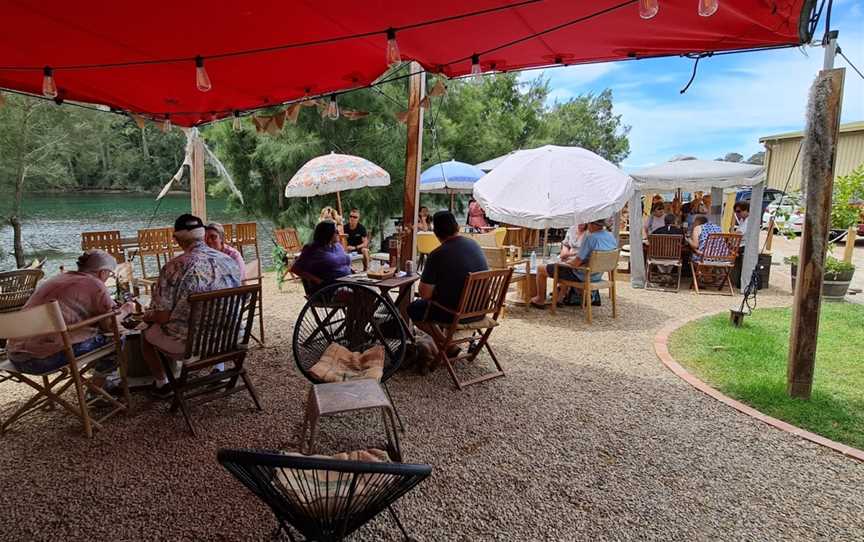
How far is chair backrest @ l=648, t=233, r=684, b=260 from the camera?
7.38 meters

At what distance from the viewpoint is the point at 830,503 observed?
7.62ft

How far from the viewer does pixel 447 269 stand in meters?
3.67

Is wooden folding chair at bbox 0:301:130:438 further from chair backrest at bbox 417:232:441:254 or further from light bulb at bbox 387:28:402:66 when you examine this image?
chair backrest at bbox 417:232:441:254

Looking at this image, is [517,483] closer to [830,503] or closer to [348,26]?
[830,503]

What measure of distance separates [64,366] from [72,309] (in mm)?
346

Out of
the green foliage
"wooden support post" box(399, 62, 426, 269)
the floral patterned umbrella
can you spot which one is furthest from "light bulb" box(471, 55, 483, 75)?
the green foliage

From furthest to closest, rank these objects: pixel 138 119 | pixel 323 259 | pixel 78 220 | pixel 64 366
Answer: pixel 78 220 → pixel 138 119 → pixel 323 259 → pixel 64 366

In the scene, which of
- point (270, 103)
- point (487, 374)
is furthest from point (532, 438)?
point (270, 103)

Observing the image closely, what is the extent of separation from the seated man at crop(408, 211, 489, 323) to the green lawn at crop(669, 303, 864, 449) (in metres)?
2.15

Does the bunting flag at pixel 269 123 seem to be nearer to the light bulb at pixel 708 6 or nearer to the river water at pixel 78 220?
the light bulb at pixel 708 6

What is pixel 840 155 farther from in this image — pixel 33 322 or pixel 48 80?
pixel 33 322

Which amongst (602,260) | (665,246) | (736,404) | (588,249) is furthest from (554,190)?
(736,404)

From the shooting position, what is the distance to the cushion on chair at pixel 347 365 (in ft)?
9.23

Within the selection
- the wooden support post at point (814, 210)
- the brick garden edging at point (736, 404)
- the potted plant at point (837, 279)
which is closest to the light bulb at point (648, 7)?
the wooden support post at point (814, 210)
